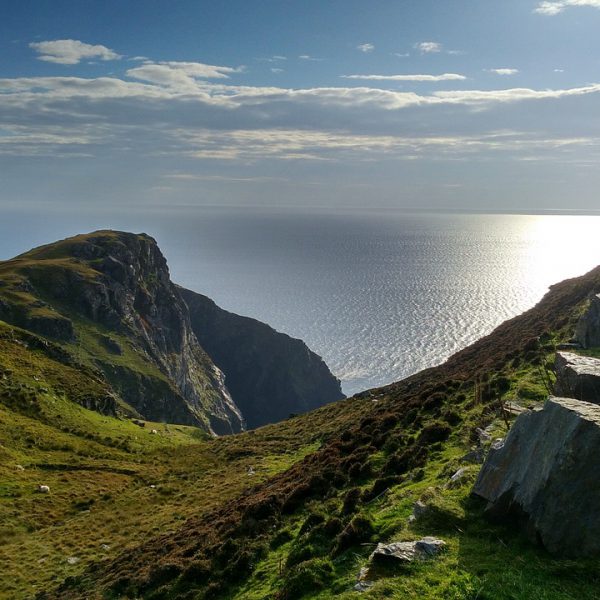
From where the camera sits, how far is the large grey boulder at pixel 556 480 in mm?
11695

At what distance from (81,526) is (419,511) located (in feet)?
90.6

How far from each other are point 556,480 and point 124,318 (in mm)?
115126

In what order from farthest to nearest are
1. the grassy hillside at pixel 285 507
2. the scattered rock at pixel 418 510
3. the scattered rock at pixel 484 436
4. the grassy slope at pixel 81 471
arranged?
the grassy slope at pixel 81 471 → the scattered rock at pixel 484 436 → the scattered rock at pixel 418 510 → the grassy hillside at pixel 285 507

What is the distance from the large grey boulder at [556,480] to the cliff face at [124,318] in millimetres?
85654

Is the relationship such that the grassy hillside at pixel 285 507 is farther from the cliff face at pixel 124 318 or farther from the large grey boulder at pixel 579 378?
the cliff face at pixel 124 318

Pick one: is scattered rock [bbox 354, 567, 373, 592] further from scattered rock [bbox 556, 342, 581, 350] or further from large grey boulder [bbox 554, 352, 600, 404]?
scattered rock [bbox 556, 342, 581, 350]

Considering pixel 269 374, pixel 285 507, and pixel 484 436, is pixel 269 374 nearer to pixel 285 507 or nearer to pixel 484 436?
pixel 285 507

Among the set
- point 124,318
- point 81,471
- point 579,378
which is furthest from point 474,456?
point 124,318

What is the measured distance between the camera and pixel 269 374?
190375 millimetres

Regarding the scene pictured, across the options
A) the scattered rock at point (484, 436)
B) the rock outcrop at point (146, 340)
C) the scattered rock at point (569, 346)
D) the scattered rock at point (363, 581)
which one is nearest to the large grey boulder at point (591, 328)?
the scattered rock at point (569, 346)

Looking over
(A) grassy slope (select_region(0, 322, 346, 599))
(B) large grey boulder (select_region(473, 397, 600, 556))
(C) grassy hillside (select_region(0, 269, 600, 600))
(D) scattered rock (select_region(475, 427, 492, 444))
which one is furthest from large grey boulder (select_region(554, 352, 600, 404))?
(A) grassy slope (select_region(0, 322, 346, 599))

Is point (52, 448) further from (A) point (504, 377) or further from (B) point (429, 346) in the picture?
(B) point (429, 346)

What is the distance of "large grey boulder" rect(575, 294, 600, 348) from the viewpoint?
2702cm

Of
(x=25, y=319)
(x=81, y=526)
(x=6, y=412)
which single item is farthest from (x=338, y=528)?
(x=25, y=319)
